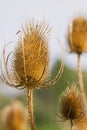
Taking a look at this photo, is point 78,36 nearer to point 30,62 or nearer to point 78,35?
point 78,35

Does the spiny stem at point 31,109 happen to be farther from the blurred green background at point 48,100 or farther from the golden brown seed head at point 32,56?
the blurred green background at point 48,100

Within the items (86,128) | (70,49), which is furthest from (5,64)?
(70,49)

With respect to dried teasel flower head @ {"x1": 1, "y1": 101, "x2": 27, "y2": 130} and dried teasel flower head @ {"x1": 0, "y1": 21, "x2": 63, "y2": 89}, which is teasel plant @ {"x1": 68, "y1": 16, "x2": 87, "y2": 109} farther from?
dried teasel flower head @ {"x1": 0, "y1": 21, "x2": 63, "y2": 89}

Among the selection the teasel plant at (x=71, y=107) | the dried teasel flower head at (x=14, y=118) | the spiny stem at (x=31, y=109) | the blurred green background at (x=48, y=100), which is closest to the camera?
the spiny stem at (x=31, y=109)

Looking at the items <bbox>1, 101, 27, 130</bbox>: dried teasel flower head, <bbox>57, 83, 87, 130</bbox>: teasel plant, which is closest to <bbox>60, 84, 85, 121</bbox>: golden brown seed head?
<bbox>57, 83, 87, 130</bbox>: teasel plant

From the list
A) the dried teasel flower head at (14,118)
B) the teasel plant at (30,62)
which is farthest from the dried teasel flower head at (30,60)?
the dried teasel flower head at (14,118)

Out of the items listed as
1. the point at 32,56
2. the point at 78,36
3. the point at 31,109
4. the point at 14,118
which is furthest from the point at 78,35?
the point at 31,109
